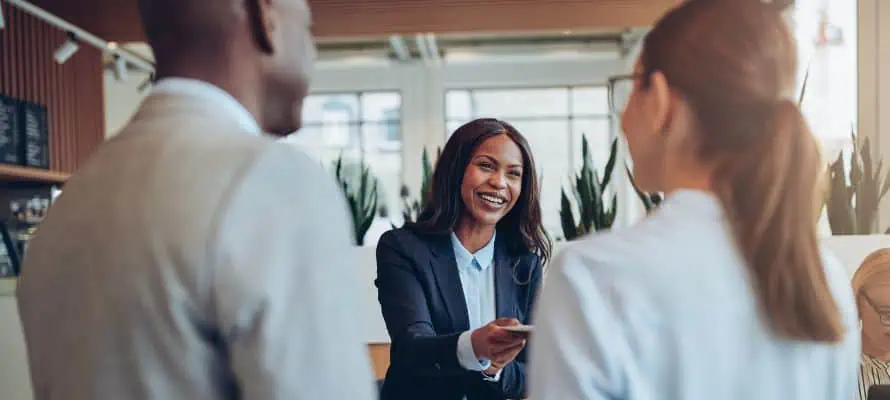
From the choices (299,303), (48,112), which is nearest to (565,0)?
(48,112)

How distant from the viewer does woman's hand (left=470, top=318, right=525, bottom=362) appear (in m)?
1.54

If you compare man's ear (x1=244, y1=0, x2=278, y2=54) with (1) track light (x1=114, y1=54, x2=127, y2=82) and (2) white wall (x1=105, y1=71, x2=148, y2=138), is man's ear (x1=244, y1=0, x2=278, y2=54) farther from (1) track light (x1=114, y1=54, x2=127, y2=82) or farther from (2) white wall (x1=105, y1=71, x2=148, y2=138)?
(2) white wall (x1=105, y1=71, x2=148, y2=138)

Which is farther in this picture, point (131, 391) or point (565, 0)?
point (565, 0)

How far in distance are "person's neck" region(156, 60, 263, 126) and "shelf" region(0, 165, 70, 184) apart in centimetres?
367

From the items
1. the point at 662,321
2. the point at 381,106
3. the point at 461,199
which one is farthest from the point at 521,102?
the point at 662,321

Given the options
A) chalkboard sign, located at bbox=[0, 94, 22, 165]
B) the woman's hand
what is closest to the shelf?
chalkboard sign, located at bbox=[0, 94, 22, 165]

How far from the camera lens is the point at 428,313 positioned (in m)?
1.84

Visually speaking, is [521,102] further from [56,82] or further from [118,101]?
[56,82]

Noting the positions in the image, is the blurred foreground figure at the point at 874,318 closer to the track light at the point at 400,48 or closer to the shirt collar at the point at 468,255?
the shirt collar at the point at 468,255

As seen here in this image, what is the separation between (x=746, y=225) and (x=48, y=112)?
14.9 ft

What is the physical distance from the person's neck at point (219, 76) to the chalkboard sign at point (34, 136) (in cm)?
395

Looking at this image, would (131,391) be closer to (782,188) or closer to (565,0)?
(782,188)

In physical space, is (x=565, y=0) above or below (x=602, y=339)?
above

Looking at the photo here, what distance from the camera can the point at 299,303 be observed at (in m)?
0.60
